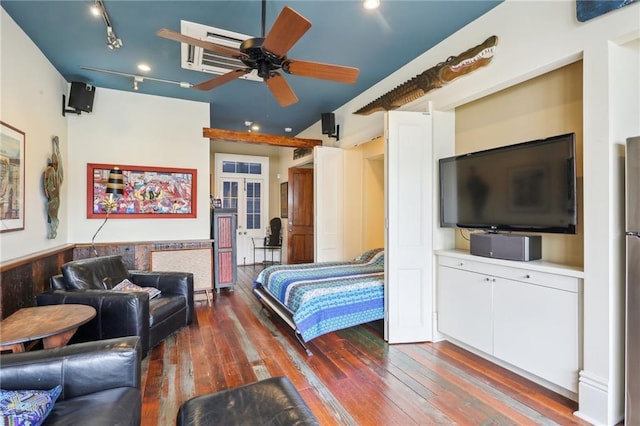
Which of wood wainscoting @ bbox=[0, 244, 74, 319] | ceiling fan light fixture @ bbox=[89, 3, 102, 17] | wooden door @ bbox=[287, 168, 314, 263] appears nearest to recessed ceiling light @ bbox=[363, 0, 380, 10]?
ceiling fan light fixture @ bbox=[89, 3, 102, 17]

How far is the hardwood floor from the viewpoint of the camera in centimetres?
205

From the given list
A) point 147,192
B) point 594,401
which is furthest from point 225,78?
point 594,401

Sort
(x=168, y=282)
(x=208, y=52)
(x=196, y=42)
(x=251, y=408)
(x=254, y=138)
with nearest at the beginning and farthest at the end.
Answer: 1. (x=251, y=408)
2. (x=196, y=42)
3. (x=208, y=52)
4. (x=168, y=282)
5. (x=254, y=138)

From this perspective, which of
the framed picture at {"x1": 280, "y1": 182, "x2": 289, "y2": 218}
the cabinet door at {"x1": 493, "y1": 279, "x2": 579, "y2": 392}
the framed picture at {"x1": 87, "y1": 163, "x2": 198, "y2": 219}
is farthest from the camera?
the framed picture at {"x1": 280, "y1": 182, "x2": 289, "y2": 218}

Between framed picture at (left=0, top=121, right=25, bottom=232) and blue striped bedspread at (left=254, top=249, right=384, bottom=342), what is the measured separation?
2369mm

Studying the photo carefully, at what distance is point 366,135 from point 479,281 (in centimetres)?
255

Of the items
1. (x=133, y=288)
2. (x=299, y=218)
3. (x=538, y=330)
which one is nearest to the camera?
(x=538, y=330)

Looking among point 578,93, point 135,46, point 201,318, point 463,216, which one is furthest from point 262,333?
point 578,93

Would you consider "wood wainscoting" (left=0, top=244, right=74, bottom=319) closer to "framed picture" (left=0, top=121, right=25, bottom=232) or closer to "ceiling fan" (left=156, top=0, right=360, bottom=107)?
"framed picture" (left=0, top=121, right=25, bottom=232)

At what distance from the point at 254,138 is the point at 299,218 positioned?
77.3 inches

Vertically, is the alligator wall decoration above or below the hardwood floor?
above

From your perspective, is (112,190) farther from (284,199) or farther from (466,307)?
(466,307)

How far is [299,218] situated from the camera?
647 centimetres

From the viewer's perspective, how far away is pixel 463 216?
9.83 ft
